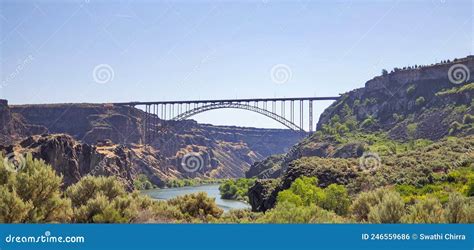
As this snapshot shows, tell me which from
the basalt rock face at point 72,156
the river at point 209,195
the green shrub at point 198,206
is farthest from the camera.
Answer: the river at point 209,195

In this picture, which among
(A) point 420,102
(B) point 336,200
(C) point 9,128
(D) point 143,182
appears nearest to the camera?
(B) point 336,200

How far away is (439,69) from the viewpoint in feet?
233

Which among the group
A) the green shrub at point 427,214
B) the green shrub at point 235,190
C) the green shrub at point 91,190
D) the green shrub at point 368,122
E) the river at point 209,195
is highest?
the green shrub at point 368,122

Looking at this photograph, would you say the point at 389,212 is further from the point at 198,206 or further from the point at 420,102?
the point at 420,102

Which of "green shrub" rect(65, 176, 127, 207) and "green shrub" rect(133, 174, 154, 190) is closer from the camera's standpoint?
"green shrub" rect(65, 176, 127, 207)

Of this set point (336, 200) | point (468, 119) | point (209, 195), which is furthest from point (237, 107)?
point (336, 200)

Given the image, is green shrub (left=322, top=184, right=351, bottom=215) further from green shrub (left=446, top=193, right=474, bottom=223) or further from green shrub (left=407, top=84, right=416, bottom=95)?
green shrub (left=407, top=84, right=416, bottom=95)

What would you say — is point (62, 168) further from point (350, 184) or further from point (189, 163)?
point (189, 163)

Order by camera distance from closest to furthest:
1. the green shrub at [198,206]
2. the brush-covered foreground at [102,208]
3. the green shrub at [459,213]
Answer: the green shrub at [459,213], the brush-covered foreground at [102,208], the green shrub at [198,206]

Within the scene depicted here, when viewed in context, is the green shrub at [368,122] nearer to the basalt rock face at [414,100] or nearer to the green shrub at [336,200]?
the basalt rock face at [414,100]

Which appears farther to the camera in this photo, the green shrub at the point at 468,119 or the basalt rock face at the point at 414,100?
the basalt rock face at the point at 414,100

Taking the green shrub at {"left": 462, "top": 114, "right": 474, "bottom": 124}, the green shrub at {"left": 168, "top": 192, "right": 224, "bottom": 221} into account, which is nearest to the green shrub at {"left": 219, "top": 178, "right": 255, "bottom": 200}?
the green shrub at {"left": 462, "top": 114, "right": 474, "bottom": 124}

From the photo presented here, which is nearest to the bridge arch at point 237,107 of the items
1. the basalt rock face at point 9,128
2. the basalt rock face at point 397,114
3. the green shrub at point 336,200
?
the basalt rock face at point 397,114

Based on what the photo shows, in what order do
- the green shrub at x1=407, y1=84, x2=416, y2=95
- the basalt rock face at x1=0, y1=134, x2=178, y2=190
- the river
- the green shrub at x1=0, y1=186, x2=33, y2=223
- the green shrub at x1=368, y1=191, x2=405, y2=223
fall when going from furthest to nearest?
the green shrub at x1=407, y1=84, x2=416, y2=95 < the river < the basalt rock face at x1=0, y1=134, x2=178, y2=190 < the green shrub at x1=368, y1=191, x2=405, y2=223 < the green shrub at x1=0, y1=186, x2=33, y2=223
